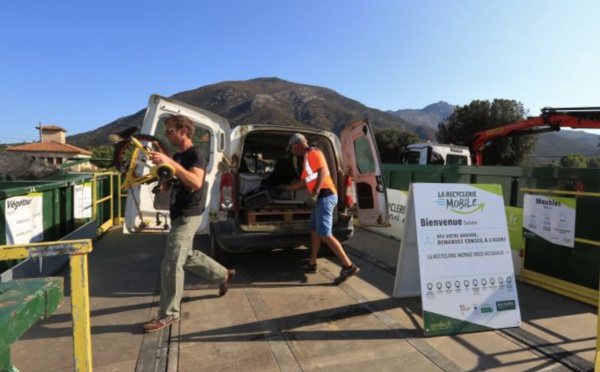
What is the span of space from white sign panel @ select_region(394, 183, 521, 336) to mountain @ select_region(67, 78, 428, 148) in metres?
128

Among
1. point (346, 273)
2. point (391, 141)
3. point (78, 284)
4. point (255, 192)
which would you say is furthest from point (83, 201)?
point (391, 141)

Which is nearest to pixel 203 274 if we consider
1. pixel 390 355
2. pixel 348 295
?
pixel 348 295

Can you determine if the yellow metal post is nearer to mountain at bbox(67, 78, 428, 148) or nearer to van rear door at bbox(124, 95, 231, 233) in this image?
van rear door at bbox(124, 95, 231, 233)

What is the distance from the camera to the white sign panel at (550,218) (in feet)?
14.5

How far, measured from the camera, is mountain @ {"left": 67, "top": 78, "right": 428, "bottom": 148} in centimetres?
13975

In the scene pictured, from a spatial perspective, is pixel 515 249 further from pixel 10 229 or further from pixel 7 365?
pixel 10 229

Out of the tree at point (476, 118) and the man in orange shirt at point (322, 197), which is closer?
the man in orange shirt at point (322, 197)

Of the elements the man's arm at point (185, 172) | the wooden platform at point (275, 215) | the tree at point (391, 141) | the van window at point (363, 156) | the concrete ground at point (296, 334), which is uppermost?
the tree at point (391, 141)

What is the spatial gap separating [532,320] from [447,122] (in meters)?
46.4

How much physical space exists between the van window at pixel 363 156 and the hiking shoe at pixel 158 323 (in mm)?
3188

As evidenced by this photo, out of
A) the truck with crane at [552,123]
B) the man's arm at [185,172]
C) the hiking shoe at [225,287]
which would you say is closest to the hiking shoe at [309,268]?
the hiking shoe at [225,287]

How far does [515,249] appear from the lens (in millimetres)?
5207


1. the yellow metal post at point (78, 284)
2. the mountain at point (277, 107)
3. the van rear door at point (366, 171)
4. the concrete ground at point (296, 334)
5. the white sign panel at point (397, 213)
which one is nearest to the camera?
the yellow metal post at point (78, 284)

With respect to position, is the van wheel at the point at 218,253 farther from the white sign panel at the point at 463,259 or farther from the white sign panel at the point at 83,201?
the white sign panel at the point at 83,201
